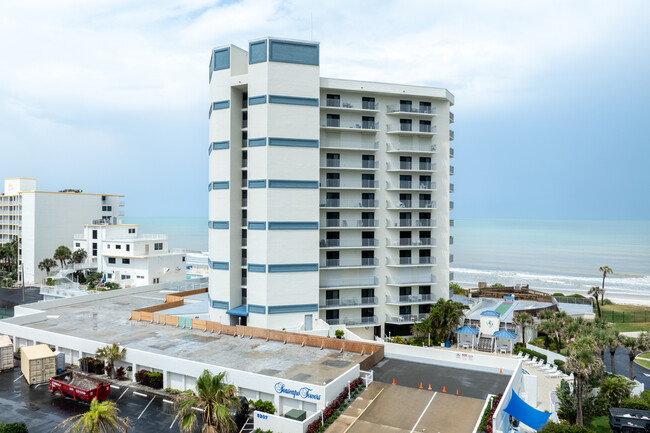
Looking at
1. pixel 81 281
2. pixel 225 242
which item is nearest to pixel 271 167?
pixel 225 242

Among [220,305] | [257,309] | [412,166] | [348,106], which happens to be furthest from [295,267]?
[348,106]

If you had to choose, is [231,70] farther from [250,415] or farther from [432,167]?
[250,415]

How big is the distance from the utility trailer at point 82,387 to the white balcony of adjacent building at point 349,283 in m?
23.5

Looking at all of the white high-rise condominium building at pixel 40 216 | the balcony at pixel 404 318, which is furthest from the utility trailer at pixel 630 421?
the white high-rise condominium building at pixel 40 216

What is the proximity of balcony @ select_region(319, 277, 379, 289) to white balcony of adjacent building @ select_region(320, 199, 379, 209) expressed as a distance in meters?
7.98

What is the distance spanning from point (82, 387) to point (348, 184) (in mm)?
31125

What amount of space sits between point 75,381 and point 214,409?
14.9 metres

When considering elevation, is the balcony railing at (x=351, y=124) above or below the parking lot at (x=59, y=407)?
above

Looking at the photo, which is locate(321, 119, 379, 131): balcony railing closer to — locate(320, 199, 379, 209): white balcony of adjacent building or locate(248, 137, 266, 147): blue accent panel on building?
locate(248, 137, 266, 147): blue accent panel on building

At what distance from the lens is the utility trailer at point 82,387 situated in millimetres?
29312

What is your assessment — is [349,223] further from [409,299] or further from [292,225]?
[409,299]

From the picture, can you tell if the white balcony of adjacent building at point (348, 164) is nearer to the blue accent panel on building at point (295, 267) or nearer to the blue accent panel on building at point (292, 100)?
the blue accent panel on building at point (292, 100)

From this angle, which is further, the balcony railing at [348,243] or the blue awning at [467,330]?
the balcony railing at [348,243]

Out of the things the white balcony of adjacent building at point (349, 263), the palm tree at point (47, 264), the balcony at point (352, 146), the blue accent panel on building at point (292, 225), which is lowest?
the palm tree at point (47, 264)
